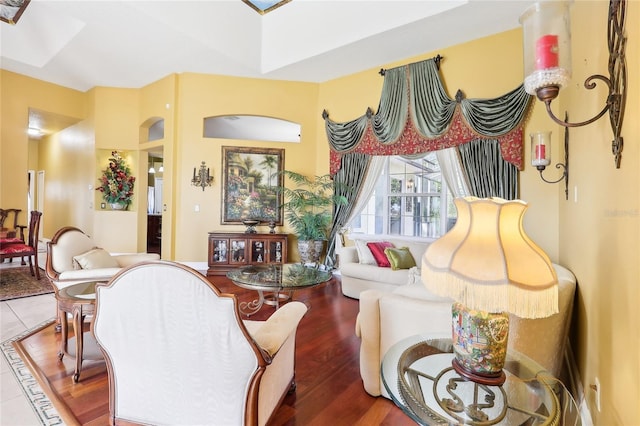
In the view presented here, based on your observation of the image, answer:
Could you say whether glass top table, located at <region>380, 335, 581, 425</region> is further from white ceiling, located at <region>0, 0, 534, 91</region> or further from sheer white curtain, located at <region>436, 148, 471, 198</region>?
white ceiling, located at <region>0, 0, 534, 91</region>

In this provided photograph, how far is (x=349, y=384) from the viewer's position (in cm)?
216

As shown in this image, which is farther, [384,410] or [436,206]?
[436,206]

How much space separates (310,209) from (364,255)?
1761 mm

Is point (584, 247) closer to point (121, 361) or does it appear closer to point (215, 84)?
point (121, 361)

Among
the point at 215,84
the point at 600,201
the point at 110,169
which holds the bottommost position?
the point at 600,201

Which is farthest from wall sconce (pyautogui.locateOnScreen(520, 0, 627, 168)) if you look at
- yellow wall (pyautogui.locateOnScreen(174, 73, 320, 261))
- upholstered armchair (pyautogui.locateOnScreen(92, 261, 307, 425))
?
yellow wall (pyautogui.locateOnScreen(174, 73, 320, 261))

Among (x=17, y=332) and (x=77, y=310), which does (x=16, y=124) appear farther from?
(x=77, y=310)

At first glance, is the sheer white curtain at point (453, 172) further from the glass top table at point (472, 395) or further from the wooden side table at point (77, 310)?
the wooden side table at point (77, 310)

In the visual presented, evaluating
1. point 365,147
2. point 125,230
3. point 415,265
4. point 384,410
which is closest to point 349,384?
point 384,410

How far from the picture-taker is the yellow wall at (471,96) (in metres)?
1.22

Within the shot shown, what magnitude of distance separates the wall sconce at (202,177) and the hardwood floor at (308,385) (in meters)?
3.14

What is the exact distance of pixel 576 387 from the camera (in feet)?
6.60

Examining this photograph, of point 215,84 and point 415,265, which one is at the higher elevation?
point 215,84

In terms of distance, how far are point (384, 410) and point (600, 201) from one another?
166 centimetres
